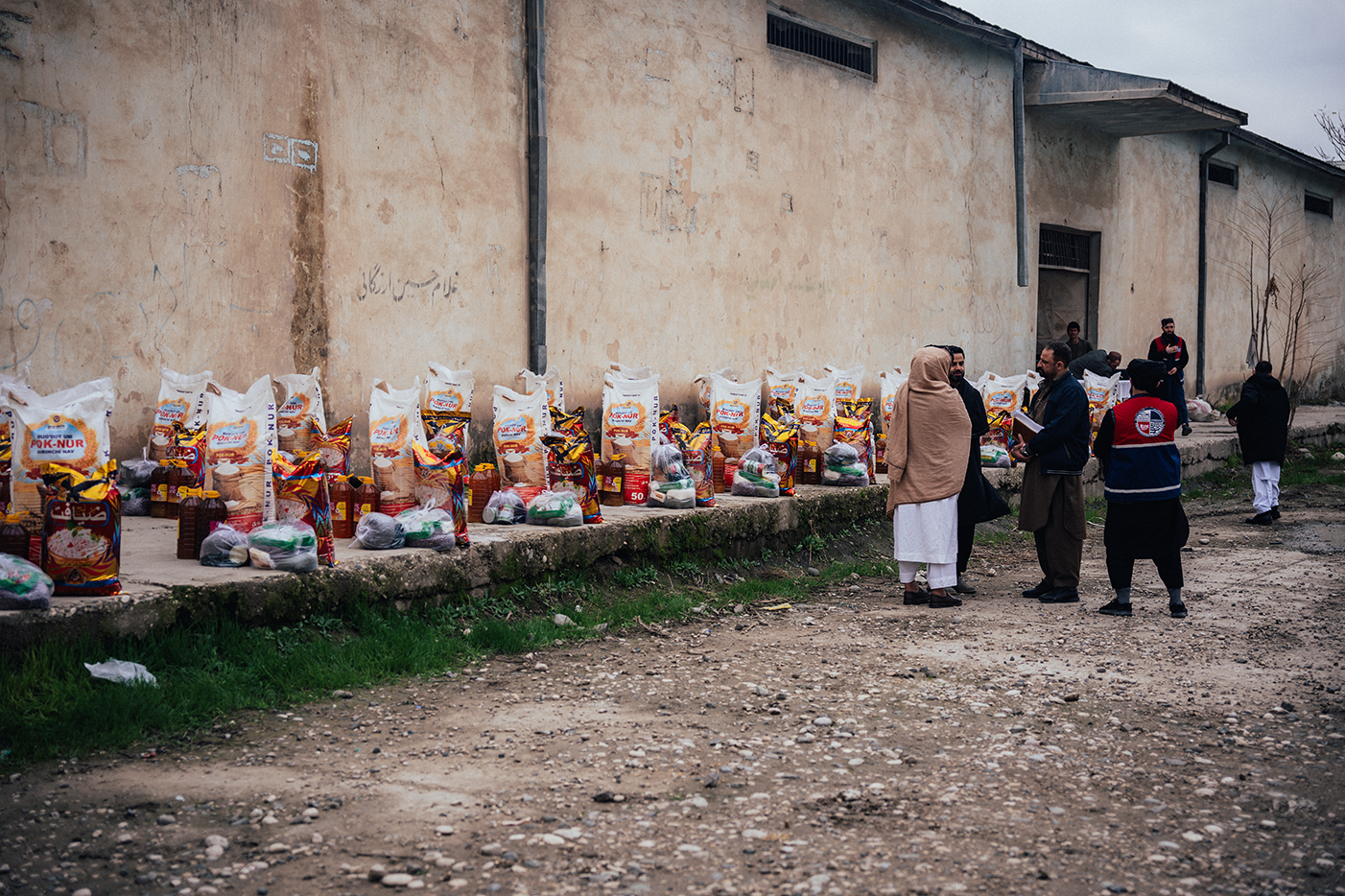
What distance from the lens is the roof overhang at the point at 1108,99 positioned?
11.6 meters

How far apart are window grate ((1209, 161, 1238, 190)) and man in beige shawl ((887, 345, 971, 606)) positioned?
41.9 feet

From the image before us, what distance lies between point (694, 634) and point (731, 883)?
2.82m

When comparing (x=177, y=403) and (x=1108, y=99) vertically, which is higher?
(x=1108, y=99)

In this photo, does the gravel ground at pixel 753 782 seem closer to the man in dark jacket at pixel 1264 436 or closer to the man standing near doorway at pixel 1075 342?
the man in dark jacket at pixel 1264 436

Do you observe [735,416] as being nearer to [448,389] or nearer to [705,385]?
[705,385]

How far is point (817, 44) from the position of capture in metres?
9.54

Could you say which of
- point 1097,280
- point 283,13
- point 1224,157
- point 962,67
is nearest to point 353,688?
point 283,13

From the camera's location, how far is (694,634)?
18.0 feet

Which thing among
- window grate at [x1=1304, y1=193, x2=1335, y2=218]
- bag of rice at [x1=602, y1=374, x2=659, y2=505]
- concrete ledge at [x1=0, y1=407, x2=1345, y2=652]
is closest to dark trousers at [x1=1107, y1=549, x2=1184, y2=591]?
concrete ledge at [x1=0, y1=407, x2=1345, y2=652]

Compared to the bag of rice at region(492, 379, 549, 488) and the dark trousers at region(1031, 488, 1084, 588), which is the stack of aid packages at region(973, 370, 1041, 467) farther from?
the bag of rice at region(492, 379, 549, 488)

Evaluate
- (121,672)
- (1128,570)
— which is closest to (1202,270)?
(1128,570)

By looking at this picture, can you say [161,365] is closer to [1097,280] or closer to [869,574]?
[869,574]

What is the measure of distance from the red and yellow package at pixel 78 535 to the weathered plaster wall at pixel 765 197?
3731mm

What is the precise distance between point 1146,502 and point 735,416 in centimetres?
273
